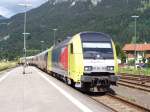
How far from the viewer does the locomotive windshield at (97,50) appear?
2178cm

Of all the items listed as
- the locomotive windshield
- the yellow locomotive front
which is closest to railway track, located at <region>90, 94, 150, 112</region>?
the yellow locomotive front

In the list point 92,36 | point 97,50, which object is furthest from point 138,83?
point 97,50

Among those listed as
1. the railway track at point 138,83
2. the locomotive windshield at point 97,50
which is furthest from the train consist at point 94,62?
the railway track at point 138,83

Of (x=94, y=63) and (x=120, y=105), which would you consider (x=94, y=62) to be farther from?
(x=120, y=105)

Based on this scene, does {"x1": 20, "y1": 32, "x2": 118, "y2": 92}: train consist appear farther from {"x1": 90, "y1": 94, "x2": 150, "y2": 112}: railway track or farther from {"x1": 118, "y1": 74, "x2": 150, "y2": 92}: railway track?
{"x1": 118, "y1": 74, "x2": 150, "y2": 92}: railway track

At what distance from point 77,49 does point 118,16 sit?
164 meters

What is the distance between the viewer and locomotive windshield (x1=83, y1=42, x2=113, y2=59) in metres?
21.8

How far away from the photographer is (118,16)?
185 m

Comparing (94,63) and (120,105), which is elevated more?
(94,63)

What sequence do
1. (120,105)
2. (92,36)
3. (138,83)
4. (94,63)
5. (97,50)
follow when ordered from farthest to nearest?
(138,83)
(92,36)
(97,50)
(94,63)
(120,105)

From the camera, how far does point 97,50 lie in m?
22.0

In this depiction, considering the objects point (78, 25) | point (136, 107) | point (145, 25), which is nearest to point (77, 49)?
point (136, 107)

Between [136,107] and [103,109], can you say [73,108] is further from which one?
[136,107]

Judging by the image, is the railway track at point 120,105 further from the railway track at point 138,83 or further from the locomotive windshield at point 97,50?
the railway track at point 138,83
